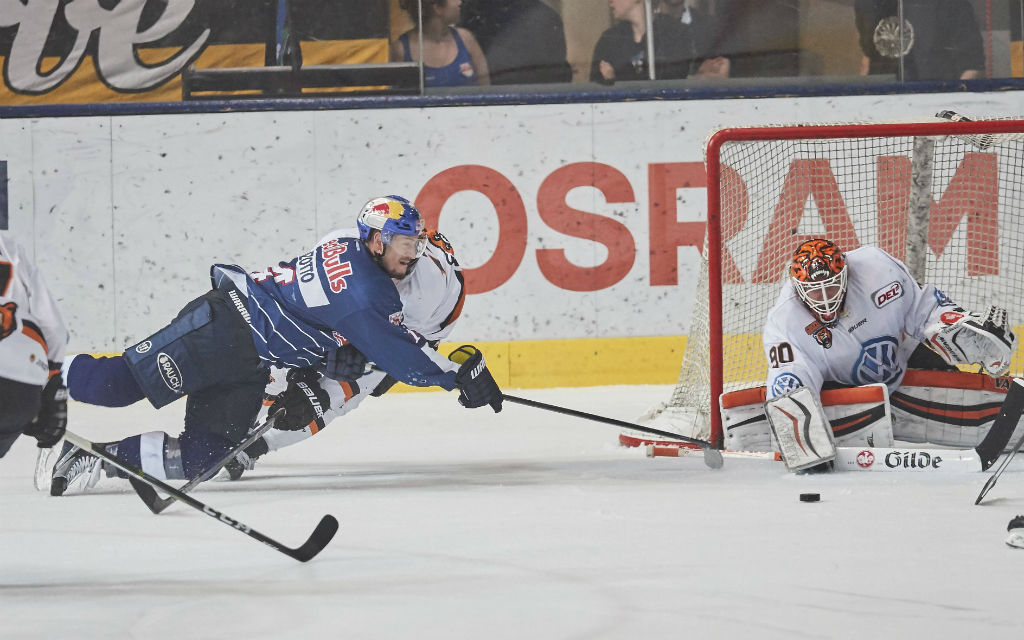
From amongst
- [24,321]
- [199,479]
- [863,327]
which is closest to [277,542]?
[24,321]

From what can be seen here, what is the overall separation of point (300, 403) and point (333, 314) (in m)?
0.35

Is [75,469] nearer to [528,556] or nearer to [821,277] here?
[528,556]

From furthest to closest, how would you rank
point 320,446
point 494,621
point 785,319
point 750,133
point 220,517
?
point 320,446 → point 750,133 → point 785,319 → point 220,517 → point 494,621

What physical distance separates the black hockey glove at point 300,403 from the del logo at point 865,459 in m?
1.54

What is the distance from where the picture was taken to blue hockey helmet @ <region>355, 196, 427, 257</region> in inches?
130

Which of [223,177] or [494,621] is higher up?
[223,177]

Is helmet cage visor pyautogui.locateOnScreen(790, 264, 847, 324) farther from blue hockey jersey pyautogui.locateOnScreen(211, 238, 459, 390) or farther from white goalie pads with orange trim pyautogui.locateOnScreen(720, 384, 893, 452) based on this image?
blue hockey jersey pyautogui.locateOnScreen(211, 238, 459, 390)

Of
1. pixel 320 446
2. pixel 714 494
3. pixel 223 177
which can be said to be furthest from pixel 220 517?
pixel 223 177

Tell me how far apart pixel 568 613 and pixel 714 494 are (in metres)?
1.28

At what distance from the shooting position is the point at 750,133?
162 inches

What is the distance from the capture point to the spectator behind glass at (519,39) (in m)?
5.93

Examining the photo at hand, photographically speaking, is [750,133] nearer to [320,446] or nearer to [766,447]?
[766,447]

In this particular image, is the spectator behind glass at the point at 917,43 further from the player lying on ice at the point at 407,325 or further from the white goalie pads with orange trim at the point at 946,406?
the player lying on ice at the point at 407,325

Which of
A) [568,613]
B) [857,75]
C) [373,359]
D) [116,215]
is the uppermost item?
[857,75]
